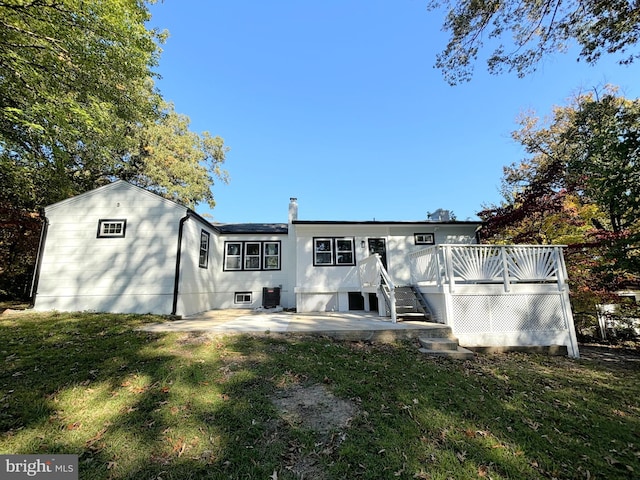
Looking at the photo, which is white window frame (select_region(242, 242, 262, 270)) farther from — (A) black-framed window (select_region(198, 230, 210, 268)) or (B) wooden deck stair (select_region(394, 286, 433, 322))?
(B) wooden deck stair (select_region(394, 286, 433, 322))

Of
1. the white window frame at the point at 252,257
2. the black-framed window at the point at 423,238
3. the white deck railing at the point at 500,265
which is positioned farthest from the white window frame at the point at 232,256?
the white deck railing at the point at 500,265

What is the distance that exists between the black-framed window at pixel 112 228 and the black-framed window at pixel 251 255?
424 centimetres

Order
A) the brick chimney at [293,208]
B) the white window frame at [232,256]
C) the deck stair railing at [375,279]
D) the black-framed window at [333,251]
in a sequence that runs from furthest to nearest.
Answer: the brick chimney at [293,208]
the white window frame at [232,256]
the black-framed window at [333,251]
the deck stair railing at [375,279]

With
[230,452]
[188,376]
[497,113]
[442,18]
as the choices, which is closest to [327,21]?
[442,18]

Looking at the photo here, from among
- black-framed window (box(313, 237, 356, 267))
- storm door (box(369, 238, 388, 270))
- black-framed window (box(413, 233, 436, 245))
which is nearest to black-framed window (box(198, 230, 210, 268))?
black-framed window (box(313, 237, 356, 267))

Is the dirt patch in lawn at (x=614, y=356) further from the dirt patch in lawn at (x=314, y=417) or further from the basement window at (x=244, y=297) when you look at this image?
the basement window at (x=244, y=297)

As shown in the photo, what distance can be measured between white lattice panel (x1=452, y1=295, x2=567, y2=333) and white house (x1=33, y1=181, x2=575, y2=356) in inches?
1.0

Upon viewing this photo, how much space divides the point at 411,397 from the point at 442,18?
362 inches

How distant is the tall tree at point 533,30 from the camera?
6.47 meters

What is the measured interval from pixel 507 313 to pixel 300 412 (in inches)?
252

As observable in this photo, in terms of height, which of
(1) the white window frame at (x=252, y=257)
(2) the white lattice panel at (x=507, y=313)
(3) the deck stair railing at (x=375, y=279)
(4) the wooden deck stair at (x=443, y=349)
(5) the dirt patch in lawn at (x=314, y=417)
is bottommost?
(5) the dirt patch in lawn at (x=314, y=417)

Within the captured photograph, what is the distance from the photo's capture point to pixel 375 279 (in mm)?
9594

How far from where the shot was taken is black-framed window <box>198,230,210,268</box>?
36.3ft

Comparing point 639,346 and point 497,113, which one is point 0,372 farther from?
point 497,113
